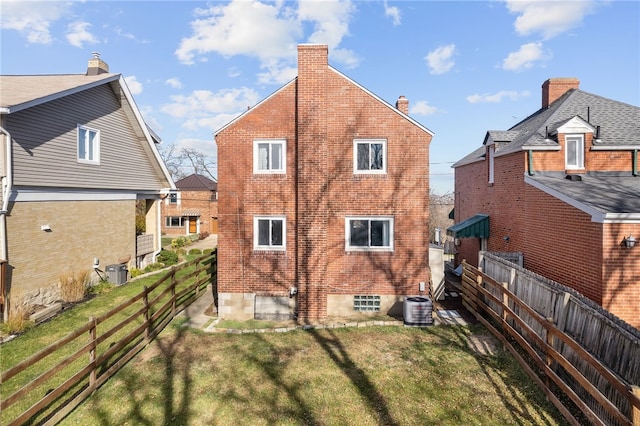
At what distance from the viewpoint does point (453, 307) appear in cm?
1308

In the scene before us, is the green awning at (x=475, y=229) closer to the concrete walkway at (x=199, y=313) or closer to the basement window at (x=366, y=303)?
the basement window at (x=366, y=303)

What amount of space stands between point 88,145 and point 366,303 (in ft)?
44.2

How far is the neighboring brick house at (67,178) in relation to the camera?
11234 mm

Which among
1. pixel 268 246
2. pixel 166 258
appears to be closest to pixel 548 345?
pixel 268 246

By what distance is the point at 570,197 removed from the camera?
10.8 metres

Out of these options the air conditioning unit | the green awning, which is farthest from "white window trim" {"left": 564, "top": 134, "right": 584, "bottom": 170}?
the air conditioning unit

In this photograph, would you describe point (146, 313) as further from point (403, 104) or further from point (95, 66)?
point (95, 66)

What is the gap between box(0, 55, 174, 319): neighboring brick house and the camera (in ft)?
36.9

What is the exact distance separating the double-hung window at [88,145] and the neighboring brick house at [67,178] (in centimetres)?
4

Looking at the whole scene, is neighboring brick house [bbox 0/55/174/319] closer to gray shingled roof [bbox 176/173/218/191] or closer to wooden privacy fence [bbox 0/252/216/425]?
wooden privacy fence [bbox 0/252/216/425]

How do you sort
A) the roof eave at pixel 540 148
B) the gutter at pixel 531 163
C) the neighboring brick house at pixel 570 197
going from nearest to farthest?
the neighboring brick house at pixel 570 197
the roof eave at pixel 540 148
the gutter at pixel 531 163

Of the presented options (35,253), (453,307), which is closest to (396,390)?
(453,307)

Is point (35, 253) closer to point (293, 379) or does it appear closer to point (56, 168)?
point (56, 168)

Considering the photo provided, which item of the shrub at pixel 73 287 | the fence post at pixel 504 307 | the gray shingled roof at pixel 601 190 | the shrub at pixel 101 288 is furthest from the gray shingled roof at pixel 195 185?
the fence post at pixel 504 307
